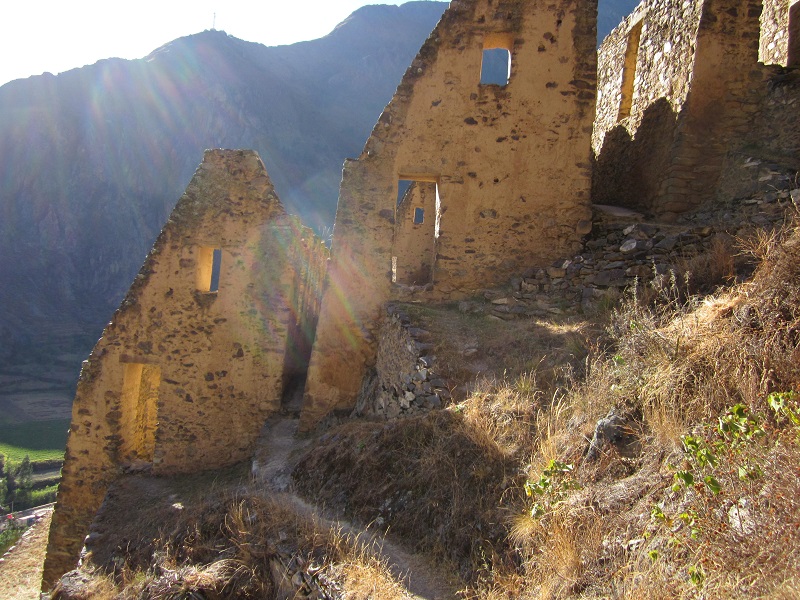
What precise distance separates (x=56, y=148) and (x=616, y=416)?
234 feet

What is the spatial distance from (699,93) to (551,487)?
7.47 metres

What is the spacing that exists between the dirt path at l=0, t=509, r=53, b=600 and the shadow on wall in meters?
12.0

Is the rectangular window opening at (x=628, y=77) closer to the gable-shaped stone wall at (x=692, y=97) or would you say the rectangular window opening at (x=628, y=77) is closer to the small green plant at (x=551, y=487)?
the gable-shaped stone wall at (x=692, y=97)

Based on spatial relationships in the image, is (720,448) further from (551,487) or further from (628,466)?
(551,487)

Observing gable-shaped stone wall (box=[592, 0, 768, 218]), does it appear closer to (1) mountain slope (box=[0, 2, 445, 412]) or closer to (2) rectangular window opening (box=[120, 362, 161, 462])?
(2) rectangular window opening (box=[120, 362, 161, 462])

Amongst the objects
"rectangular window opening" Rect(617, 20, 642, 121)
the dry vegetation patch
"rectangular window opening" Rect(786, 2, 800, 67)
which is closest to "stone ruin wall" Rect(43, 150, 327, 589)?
the dry vegetation patch

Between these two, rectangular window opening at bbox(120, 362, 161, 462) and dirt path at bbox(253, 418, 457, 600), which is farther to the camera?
rectangular window opening at bbox(120, 362, 161, 462)

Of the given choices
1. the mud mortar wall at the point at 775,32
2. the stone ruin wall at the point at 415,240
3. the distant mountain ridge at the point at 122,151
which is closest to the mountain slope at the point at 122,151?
the distant mountain ridge at the point at 122,151

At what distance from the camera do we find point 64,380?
149 feet

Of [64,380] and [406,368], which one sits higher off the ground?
[406,368]

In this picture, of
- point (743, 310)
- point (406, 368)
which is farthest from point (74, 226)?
point (743, 310)

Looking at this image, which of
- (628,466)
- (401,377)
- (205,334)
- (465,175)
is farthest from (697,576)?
(205,334)

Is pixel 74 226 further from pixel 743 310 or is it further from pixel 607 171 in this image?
pixel 743 310

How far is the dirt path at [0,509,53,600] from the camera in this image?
957 cm
